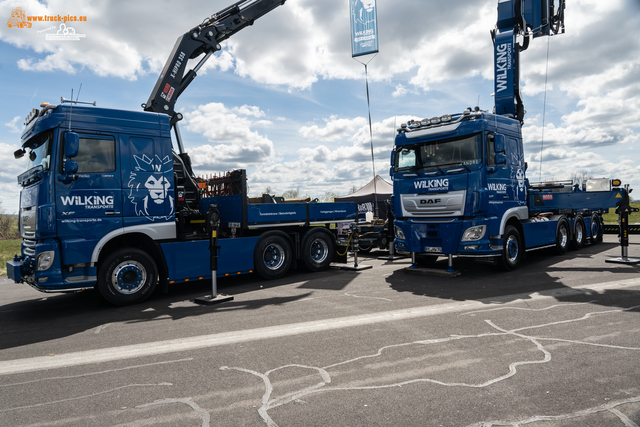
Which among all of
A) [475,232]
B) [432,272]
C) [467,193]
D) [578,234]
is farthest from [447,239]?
[578,234]

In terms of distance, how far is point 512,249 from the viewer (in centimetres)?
1020

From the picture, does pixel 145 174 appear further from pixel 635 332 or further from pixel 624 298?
pixel 624 298

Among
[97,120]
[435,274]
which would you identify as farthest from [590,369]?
[97,120]

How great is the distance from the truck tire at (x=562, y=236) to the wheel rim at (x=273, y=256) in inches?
327

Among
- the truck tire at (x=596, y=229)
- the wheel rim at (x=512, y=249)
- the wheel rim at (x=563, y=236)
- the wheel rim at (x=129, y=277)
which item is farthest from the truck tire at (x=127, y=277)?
the truck tire at (x=596, y=229)

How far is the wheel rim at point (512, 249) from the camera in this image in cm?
1004

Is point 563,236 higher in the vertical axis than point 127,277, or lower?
higher

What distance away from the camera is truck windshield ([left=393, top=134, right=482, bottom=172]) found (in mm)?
9180

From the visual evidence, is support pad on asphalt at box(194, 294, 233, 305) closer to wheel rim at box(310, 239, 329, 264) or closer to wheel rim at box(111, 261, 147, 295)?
wheel rim at box(111, 261, 147, 295)

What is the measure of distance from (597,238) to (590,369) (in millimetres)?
14241

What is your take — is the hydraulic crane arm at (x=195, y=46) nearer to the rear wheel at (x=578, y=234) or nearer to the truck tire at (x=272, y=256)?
the truck tire at (x=272, y=256)

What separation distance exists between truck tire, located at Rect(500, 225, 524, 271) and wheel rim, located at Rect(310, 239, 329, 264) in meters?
4.25

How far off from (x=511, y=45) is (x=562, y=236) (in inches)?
235

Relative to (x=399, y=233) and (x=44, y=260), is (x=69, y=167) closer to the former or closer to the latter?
(x=44, y=260)
